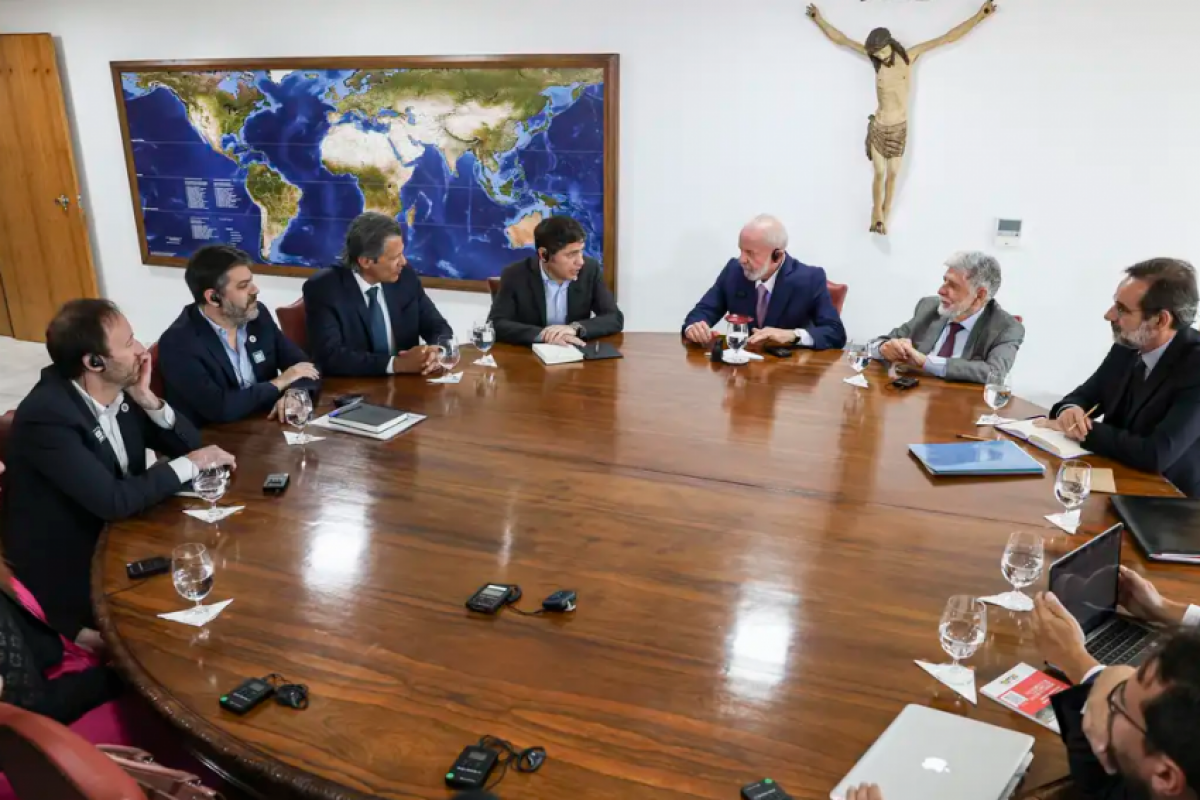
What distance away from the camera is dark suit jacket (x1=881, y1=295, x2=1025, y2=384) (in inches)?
125

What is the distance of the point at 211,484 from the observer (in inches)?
80.6

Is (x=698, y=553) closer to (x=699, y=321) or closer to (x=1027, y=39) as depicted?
(x=699, y=321)

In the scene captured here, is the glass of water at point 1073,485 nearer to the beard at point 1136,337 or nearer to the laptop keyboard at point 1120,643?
the laptop keyboard at point 1120,643

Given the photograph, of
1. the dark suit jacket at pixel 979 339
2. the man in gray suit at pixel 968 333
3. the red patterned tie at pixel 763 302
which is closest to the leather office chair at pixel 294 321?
the red patterned tie at pixel 763 302

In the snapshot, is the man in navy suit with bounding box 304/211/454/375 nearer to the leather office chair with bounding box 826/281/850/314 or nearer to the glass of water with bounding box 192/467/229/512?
the glass of water with bounding box 192/467/229/512

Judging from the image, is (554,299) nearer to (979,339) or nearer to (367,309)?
(367,309)

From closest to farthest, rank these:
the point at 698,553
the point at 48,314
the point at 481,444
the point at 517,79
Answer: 1. the point at 698,553
2. the point at 481,444
3. the point at 517,79
4. the point at 48,314

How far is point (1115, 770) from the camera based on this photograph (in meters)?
1.19

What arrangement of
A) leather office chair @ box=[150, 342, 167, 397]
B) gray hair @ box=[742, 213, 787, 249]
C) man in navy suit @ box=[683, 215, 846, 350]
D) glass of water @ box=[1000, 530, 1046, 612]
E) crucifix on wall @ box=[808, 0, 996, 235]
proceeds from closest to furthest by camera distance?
glass of water @ box=[1000, 530, 1046, 612], leather office chair @ box=[150, 342, 167, 397], man in navy suit @ box=[683, 215, 846, 350], gray hair @ box=[742, 213, 787, 249], crucifix on wall @ box=[808, 0, 996, 235]

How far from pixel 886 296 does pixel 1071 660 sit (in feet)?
11.1

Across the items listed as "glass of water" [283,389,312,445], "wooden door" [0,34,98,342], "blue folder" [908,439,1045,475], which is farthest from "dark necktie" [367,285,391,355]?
"wooden door" [0,34,98,342]

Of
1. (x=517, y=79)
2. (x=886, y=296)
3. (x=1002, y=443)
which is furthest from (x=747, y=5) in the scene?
(x=1002, y=443)

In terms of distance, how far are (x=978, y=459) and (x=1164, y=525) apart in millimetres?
505

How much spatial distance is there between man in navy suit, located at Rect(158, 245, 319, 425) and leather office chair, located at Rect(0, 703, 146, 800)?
1.61 metres
